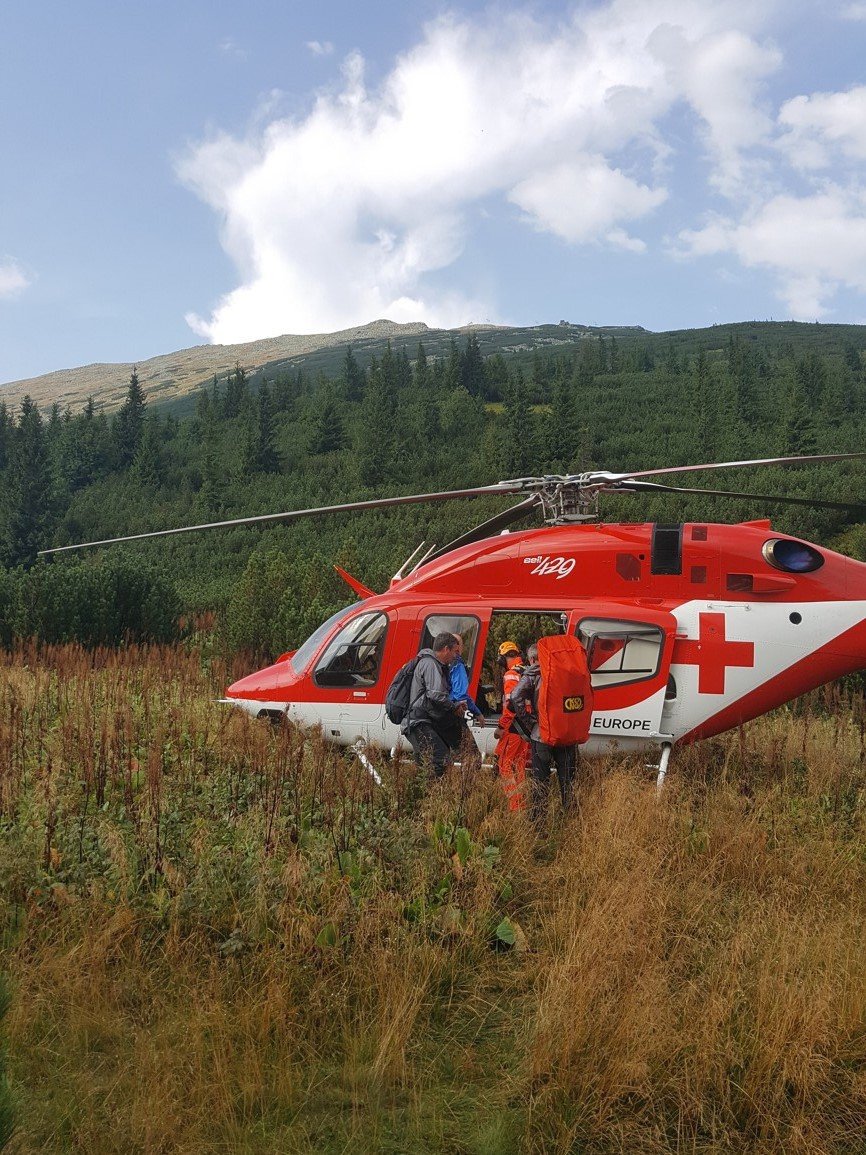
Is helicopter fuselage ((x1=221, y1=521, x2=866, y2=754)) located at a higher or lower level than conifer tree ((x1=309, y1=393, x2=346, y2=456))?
lower

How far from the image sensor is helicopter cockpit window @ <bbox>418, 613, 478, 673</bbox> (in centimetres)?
762

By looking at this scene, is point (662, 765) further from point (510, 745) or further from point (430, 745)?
point (430, 745)

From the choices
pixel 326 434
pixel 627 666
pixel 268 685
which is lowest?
pixel 268 685

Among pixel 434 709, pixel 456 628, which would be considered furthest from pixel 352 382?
pixel 434 709

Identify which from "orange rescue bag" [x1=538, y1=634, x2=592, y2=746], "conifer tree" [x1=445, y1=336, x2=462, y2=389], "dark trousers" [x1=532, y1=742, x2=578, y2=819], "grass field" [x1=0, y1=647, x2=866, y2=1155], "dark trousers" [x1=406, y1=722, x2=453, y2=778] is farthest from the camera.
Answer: "conifer tree" [x1=445, y1=336, x2=462, y2=389]

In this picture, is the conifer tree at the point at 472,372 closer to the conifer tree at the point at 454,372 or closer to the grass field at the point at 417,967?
the conifer tree at the point at 454,372

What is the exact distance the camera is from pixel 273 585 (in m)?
19.9

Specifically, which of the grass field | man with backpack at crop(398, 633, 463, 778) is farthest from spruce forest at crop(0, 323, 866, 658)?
the grass field

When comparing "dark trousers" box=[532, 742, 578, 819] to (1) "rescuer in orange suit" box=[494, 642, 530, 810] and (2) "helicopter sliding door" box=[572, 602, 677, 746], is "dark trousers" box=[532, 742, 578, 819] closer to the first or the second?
(1) "rescuer in orange suit" box=[494, 642, 530, 810]

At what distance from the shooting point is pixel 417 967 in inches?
155

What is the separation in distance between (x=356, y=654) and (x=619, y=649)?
8.09 feet

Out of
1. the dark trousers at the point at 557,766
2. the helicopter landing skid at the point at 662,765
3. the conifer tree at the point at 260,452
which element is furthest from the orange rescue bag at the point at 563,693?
the conifer tree at the point at 260,452

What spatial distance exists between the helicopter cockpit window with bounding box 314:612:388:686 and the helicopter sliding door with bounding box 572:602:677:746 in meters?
1.88

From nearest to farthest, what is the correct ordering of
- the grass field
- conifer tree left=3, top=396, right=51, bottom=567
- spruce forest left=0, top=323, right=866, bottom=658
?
the grass field
spruce forest left=0, top=323, right=866, bottom=658
conifer tree left=3, top=396, right=51, bottom=567
